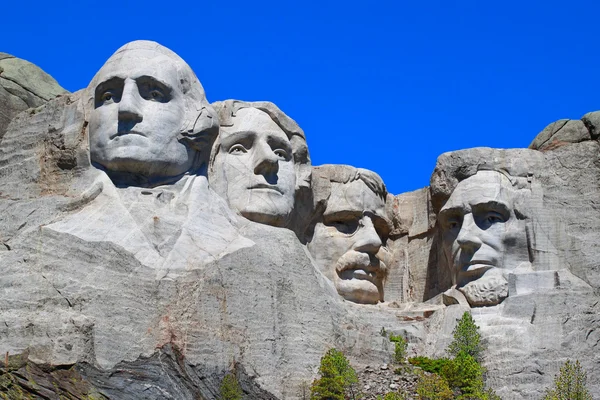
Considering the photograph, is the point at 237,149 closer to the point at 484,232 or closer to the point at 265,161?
the point at 265,161

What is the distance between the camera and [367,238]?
78.3 ft

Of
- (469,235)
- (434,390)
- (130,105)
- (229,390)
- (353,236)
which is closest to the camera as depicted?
(229,390)

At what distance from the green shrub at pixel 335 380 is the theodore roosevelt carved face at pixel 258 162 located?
2593 mm

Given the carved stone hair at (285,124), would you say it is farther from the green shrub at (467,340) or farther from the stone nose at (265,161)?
the green shrub at (467,340)

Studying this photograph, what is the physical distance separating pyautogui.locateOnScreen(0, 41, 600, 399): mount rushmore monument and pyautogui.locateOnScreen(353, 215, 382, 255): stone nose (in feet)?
0.10

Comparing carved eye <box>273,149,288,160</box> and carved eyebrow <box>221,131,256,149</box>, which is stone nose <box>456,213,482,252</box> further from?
carved eyebrow <box>221,131,256,149</box>

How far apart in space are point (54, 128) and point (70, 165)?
0.67m

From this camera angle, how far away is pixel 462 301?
909 inches

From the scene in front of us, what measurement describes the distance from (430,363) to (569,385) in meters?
1.66

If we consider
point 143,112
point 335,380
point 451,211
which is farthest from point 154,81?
point 451,211

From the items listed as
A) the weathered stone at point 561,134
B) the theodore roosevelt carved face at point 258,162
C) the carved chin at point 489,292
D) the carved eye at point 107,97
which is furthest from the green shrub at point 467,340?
the carved eye at point 107,97

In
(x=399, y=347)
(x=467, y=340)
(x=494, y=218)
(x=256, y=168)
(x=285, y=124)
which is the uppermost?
(x=285, y=124)

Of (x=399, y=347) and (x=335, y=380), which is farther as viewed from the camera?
(x=399, y=347)

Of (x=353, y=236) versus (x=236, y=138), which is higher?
(x=236, y=138)
